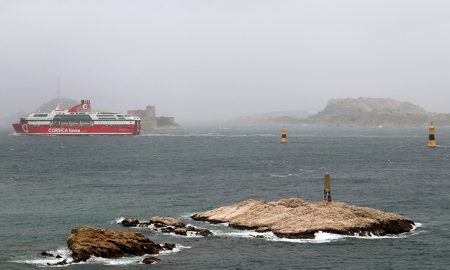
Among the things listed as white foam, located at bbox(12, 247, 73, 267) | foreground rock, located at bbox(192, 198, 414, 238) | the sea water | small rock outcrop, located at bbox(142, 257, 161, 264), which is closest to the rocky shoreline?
foreground rock, located at bbox(192, 198, 414, 238)

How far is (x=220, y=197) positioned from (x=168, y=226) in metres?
24.5

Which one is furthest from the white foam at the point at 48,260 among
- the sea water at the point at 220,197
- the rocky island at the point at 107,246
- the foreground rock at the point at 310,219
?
the foreground rock at the point at 310,219

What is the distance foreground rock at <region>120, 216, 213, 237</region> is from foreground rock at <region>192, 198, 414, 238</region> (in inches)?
176

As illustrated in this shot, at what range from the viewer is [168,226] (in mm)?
60469

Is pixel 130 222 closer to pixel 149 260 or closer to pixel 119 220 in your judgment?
pixel 119 220

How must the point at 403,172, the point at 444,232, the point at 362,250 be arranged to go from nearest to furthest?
the point at 362,250, the point at 444,232, the point at 403,172

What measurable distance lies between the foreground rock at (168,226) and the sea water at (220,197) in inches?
56.4

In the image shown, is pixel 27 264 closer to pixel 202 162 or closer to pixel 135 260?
pixel 135 260

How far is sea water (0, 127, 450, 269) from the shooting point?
49.4 metres

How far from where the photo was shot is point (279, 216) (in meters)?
59.9

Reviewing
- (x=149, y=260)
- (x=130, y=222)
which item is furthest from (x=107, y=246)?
(x=130, y=222)

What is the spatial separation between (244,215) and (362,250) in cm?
1499

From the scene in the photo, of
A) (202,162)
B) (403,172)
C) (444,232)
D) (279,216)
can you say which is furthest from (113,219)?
(202,162)

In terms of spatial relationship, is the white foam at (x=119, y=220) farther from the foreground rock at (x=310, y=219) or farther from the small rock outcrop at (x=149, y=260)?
the small rock outcrop at (x=149, y=260)
